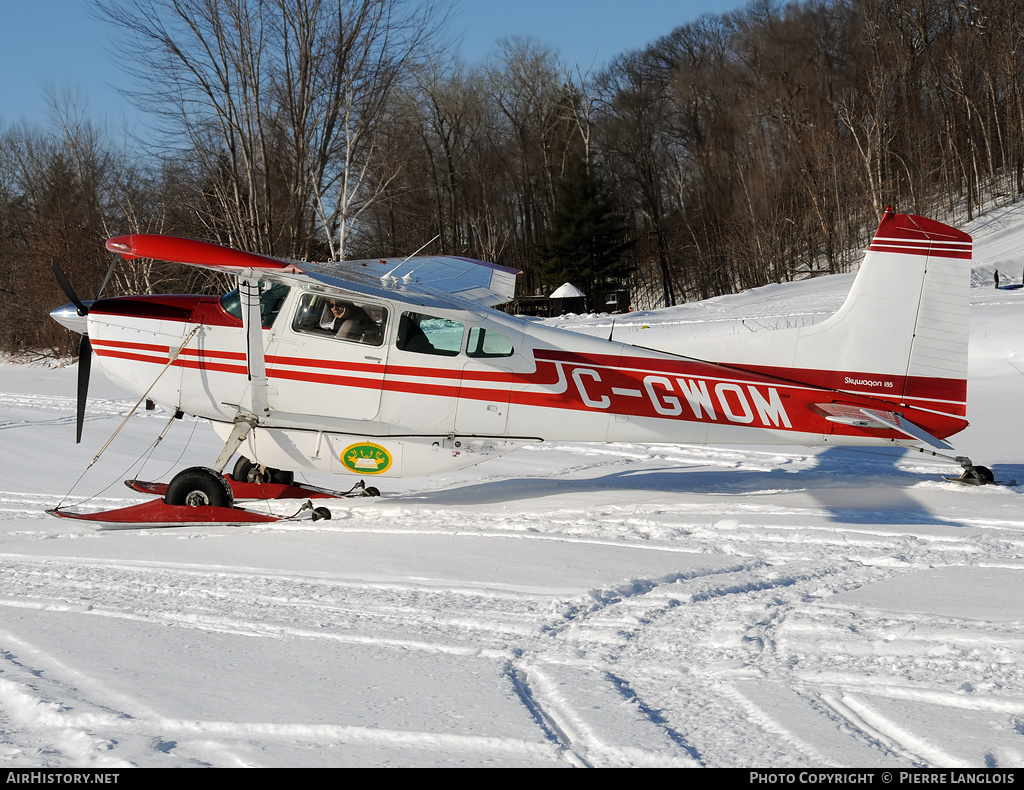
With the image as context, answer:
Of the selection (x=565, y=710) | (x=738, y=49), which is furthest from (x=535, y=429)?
(x=738, y=49)

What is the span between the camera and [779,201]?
1464 inches

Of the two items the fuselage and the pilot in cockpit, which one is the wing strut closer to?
the fuselage

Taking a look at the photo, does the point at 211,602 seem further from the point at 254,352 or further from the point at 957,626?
the point at 957,626

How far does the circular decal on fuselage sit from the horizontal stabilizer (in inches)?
145

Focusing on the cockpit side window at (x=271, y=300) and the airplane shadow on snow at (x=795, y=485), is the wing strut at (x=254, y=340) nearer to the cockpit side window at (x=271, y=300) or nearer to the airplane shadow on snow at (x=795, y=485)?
the cockpit side window at (x=271, y=300)

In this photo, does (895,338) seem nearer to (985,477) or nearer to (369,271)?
(985,477)

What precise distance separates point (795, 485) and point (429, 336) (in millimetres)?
3630

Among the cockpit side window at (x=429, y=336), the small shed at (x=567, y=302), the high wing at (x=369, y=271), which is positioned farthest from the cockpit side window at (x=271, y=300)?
the small shed at (x=567, y=302)

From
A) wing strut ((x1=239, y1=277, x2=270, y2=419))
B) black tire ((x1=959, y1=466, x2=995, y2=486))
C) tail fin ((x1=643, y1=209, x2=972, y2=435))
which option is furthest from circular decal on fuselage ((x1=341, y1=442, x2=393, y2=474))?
black tire ((x1=959, y1=466, x2=995, y2=486))

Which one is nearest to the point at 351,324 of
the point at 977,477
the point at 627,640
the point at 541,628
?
the point at 541,628

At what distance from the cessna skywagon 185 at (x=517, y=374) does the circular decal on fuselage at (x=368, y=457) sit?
0.5 inches

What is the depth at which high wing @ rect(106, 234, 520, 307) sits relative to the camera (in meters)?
5.92

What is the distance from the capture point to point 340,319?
23.0 ft

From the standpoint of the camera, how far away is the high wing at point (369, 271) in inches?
233
